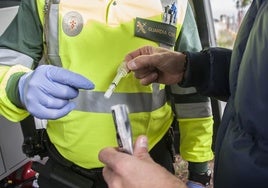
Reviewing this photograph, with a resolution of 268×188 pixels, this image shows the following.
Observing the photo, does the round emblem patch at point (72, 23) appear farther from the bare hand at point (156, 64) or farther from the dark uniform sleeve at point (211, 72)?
the dark uniform sleeve at point (211, 72)

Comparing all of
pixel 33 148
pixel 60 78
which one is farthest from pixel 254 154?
pixel 33 148

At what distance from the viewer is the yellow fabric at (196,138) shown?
46.5 inches

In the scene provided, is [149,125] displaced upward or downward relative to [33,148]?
upward

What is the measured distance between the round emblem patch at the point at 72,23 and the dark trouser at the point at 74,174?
Answer: 0.46m

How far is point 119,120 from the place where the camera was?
59cm

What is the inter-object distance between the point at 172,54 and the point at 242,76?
1.39 feet

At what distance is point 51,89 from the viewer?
0.80 metres

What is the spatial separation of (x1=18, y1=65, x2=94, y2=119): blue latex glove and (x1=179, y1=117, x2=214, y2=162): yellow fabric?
0.50 meters

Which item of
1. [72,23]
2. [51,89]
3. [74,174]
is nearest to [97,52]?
[72,23]

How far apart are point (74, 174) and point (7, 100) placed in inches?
14.9

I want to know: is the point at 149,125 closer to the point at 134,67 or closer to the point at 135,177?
the point at 134,67

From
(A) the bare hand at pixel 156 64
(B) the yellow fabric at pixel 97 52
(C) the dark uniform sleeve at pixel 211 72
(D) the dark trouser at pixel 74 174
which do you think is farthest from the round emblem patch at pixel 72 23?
(D) the dark trouser at pixel 74 174

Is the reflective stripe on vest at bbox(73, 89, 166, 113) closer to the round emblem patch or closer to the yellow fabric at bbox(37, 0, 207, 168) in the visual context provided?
the yellow fabric at bbox(37, 0, 207, 168)

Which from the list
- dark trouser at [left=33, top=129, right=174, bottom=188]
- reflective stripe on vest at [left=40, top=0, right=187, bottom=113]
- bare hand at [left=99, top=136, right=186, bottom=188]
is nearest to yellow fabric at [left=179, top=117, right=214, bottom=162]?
dark trouser at [left=33, top=129, right=174, bottom=188]
